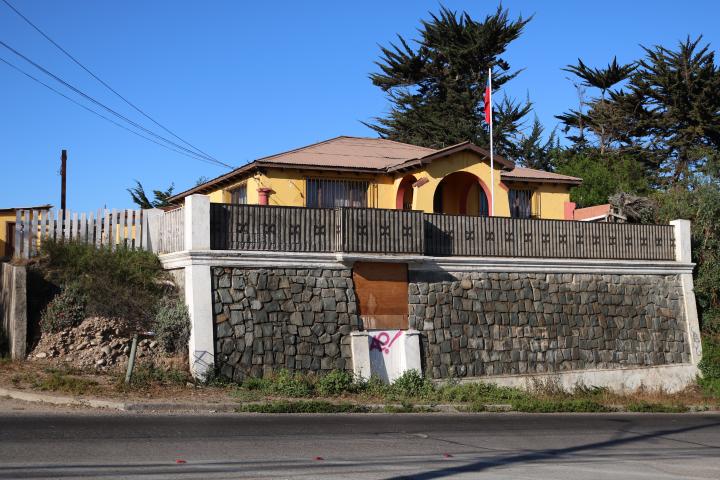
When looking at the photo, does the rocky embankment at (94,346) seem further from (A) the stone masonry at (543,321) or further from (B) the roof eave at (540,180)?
(B) the roof eave at (540,180)

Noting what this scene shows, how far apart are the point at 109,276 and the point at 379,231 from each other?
22.4 feet

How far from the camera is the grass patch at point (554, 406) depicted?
2064 centimetres

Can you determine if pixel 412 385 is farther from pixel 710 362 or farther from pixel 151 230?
pixel 710 362

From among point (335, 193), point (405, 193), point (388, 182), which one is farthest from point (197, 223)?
point (405, 193)

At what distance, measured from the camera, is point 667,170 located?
4925cm

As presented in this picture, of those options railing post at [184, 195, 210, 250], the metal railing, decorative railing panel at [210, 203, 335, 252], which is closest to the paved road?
railing post at [184, 195, 210, 250]

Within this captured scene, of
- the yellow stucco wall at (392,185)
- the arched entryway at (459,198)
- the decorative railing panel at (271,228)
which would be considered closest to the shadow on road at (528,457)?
the decorative railing panel at (271,228)

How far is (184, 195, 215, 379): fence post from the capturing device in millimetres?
19844

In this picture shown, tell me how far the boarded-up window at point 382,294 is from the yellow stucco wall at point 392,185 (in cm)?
577

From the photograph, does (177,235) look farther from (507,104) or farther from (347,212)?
(507,104)

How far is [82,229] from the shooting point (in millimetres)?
22703

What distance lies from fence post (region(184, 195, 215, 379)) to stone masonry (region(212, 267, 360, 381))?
22 cm

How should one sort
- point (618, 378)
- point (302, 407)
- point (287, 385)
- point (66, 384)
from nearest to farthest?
point (66, 384), point (302, 407), point (287, 385), point (618, 378)

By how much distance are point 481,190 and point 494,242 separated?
7089 mm
